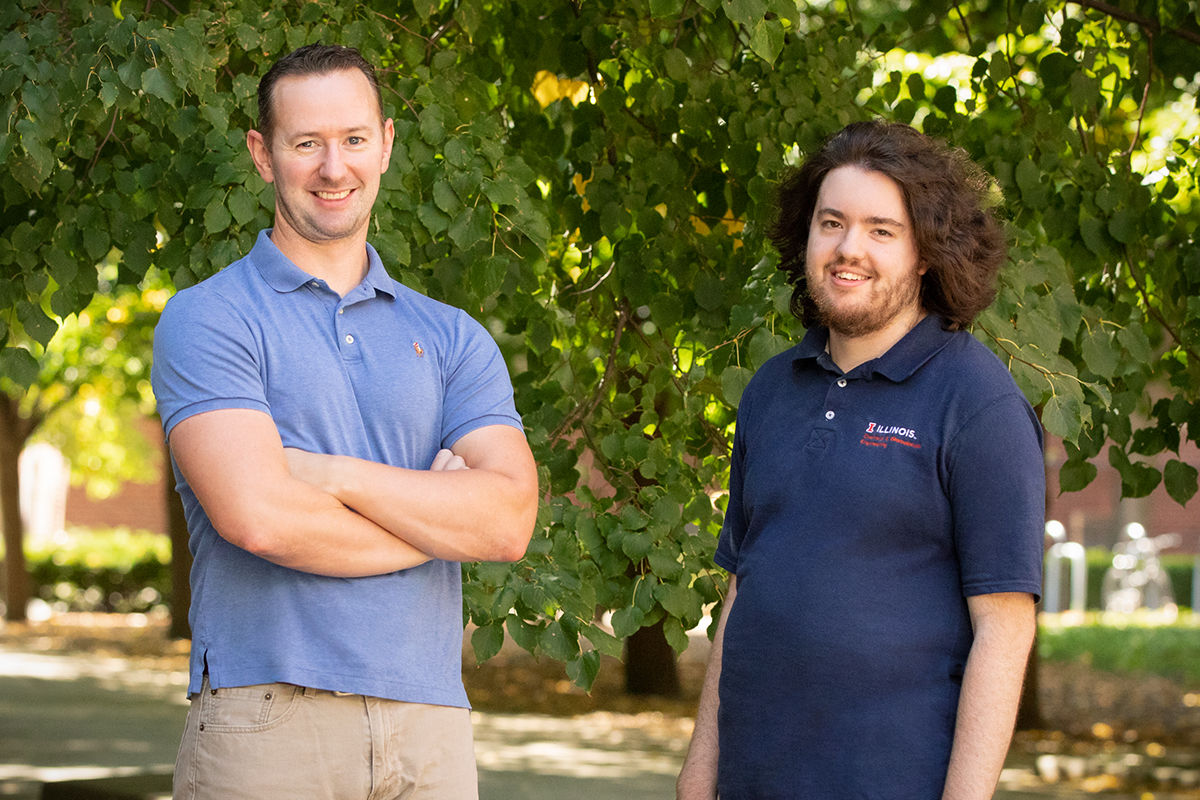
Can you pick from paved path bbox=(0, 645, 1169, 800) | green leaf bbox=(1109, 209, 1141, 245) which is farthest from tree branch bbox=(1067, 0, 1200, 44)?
paved path bbox=(0, 645, 1169, 800)

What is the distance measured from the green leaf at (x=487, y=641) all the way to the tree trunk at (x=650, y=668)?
8.69 meters

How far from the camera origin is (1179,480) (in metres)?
4.77

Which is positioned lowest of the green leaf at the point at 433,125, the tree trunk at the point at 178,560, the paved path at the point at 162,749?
the paved path at the point at 162,749

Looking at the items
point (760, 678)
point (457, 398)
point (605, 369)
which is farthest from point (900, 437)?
point (605, 369)

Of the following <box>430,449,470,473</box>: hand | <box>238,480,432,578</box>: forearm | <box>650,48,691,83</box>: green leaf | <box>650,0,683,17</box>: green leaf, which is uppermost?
<box>650,48,691,83</box>: green leaf

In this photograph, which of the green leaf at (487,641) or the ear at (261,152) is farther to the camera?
the green leaf at (487,641)

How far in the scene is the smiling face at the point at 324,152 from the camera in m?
2.25

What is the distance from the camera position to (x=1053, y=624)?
1897cm

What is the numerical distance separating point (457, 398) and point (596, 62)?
249cm

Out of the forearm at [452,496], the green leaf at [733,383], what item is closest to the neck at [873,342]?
the forearm at [452,496]

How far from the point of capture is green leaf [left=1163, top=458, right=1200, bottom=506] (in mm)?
4738

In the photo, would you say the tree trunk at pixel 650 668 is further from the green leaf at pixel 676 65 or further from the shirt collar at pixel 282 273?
the shirt collar at pixel 282 273

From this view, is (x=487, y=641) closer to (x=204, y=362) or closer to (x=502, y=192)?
(x=502, y=192)

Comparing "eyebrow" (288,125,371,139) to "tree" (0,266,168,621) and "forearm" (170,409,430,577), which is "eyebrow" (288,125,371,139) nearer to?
"forearm" (170,409,430,577)
